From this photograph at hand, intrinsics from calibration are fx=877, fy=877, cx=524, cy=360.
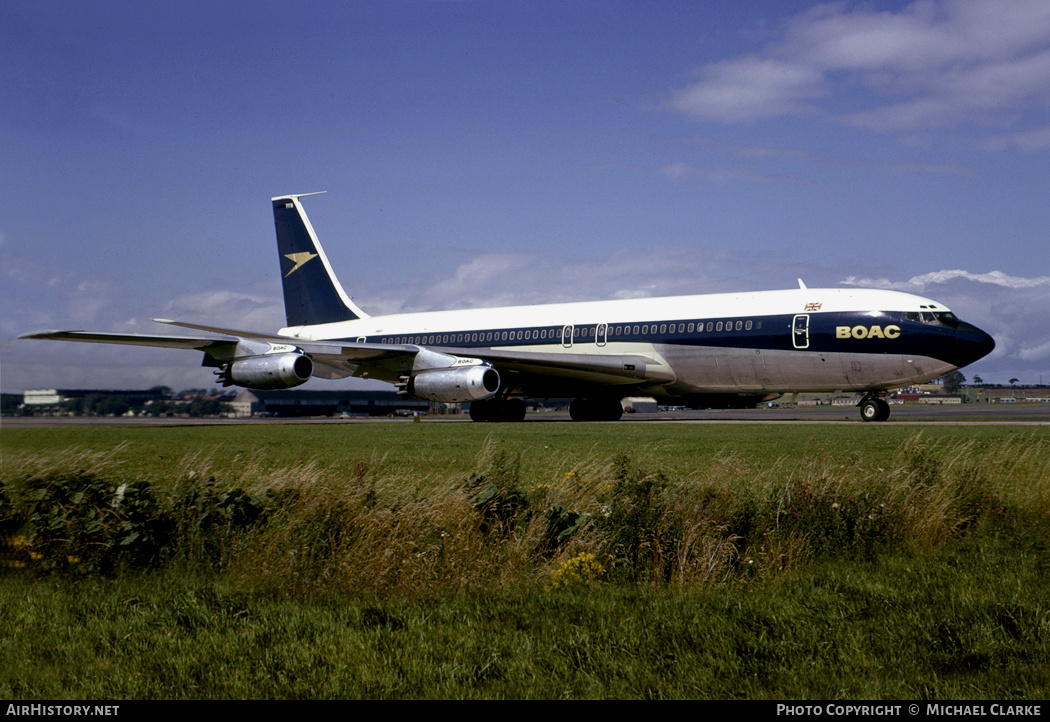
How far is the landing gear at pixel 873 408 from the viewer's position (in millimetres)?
30766

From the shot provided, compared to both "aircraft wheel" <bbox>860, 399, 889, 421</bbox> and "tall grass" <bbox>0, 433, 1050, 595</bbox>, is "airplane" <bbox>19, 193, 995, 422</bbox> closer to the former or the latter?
"aircraft wheel" <bbox>860, 399, 889, 421</bbox>

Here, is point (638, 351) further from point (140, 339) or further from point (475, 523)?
point (475, 523)

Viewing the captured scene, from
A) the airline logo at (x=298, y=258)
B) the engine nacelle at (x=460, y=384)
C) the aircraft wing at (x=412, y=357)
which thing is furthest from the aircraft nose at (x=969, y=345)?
the airline logo at (x=298, y=258)

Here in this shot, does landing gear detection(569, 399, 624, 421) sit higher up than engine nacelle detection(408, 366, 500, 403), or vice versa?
engine nacelle detection(408, 366, 500, 403)

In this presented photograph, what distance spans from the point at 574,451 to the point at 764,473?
521 centimetres

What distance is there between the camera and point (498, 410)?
37000mm

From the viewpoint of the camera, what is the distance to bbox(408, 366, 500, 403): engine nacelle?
3177 cm

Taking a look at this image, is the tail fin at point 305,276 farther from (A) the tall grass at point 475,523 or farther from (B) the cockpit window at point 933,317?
(A) the tall grass at point 475,523

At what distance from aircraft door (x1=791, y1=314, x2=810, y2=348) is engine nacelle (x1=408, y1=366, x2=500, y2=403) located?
10.6 meters

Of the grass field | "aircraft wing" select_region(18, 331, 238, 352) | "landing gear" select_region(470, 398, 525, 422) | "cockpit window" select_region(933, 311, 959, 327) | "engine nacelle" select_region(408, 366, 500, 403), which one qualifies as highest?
"cockpit window" select_region(933, 311, 959, 327)

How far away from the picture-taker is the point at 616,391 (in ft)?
121

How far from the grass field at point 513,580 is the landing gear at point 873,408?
61.9ft

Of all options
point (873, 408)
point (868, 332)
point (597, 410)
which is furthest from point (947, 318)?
point (597, 410)

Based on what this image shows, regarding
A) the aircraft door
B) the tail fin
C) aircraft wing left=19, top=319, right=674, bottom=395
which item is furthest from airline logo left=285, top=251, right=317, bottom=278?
the aircraft door
